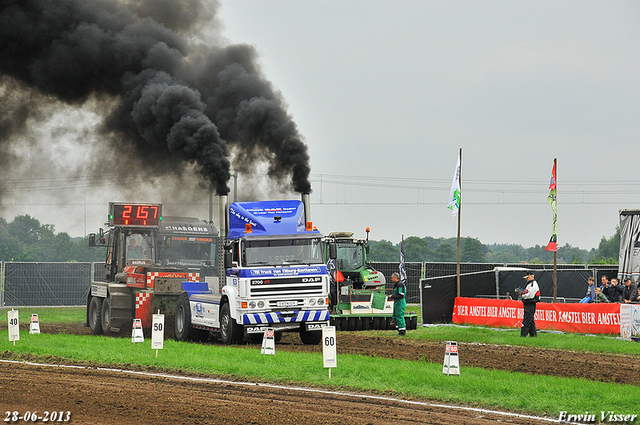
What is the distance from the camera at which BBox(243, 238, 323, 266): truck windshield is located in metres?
18.7

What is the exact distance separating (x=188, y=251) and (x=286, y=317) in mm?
5744

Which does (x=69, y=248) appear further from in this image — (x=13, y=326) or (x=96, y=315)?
(x=13, y=326)

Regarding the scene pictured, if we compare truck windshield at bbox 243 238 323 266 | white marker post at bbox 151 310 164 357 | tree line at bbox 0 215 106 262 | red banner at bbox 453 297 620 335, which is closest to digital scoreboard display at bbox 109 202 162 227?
truck windshield at bbox 243 238 323 266

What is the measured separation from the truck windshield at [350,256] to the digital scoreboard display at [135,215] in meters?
8.60

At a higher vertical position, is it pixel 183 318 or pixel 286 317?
pixel 286 317

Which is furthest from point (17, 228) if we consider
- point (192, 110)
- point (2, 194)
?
point (192, 110)

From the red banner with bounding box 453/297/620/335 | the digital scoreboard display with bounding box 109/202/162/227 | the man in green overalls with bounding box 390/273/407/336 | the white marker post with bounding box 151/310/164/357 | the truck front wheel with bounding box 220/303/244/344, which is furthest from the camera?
the digital scoreboard display with bounding box 109/202/162/227

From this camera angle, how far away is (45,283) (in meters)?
40.8

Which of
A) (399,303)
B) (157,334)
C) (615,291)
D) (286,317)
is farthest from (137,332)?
(615,291)

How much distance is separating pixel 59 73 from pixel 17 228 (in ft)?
236

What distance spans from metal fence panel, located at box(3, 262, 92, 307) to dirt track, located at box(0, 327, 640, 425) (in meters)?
25.6

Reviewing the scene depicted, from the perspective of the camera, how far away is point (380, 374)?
13594mm

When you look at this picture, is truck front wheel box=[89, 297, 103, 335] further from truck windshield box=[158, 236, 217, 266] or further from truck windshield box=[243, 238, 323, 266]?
truck windshield box=[243, 238, 323, 266]

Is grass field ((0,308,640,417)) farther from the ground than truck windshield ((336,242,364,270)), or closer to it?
closer to it
